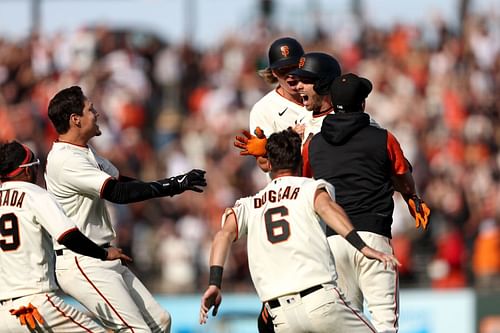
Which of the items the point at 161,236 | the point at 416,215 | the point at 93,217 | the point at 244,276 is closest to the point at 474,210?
the point at 244,276

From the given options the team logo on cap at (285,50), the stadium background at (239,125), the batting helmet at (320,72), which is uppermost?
the team logo on cap at (285,50)

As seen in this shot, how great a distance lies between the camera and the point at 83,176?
28.7 feet

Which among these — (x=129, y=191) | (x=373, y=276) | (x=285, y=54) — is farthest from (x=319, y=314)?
(x=285, y=54)

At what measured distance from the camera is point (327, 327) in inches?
315

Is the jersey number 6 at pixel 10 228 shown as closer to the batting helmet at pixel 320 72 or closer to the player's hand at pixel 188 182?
the player's hand at pixel 188 182

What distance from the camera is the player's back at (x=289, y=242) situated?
8.01m

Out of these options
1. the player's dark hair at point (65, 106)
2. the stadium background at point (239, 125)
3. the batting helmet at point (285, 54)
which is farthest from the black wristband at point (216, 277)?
the stadium background at point (239, 125)

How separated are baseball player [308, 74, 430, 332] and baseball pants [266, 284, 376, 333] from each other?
0.89 m

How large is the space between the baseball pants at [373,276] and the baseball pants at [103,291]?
1.57m

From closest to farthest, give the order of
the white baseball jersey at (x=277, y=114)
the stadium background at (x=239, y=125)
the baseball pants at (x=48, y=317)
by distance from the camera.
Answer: the baseball pants at (x=48, y=317) < the white baseball jersey at (x=277, y=114) < the stadium background at (x=239, y=125)

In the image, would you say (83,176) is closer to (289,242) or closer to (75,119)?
(75,119)

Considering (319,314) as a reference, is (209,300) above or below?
above

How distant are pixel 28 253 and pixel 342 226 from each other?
2.43m

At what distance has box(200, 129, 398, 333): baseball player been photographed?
314 inches
